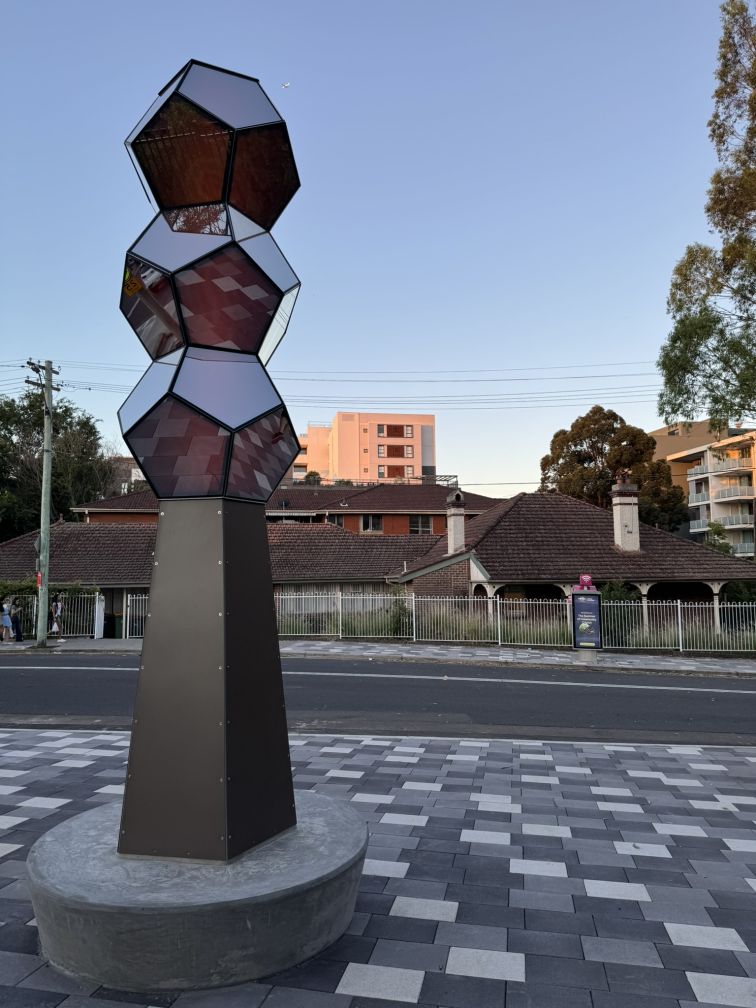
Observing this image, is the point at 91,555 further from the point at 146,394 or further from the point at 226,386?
the point at 226,386

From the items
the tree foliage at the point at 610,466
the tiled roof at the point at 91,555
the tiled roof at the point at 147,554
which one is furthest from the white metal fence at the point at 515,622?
the tree foliage at the point at 610,466

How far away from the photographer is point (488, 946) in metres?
3.50

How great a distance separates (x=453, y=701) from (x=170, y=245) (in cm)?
978

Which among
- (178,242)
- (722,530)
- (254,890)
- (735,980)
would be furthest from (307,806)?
(722,530)

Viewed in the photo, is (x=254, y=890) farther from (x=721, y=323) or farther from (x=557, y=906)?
(x=721, y=323)

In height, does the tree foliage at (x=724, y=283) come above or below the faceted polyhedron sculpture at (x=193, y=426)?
above

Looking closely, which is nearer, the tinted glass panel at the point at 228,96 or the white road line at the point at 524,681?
the tinted glass panel at the point at 228,96

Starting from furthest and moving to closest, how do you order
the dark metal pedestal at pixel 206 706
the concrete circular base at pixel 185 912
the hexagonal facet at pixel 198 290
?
the hexagonal facet at pixel 198 290
the dark metal pedestal at pixel 206 706
the concrete circular base at pixel 185 912

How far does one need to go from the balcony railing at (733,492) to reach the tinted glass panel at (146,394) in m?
62.9

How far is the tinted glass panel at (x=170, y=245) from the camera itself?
4066mm

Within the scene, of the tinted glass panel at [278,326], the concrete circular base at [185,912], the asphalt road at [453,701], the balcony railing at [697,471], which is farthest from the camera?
the balcony railing at [697,471]

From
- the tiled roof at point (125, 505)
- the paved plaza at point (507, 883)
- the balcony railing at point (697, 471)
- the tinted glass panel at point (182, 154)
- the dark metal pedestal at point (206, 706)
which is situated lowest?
the paved plaza at point (507, 883)

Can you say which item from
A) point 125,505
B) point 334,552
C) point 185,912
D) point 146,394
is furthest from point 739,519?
point 185,912

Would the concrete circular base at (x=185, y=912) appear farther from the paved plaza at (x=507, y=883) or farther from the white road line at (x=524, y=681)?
the white road line at (x=524, y=681)
